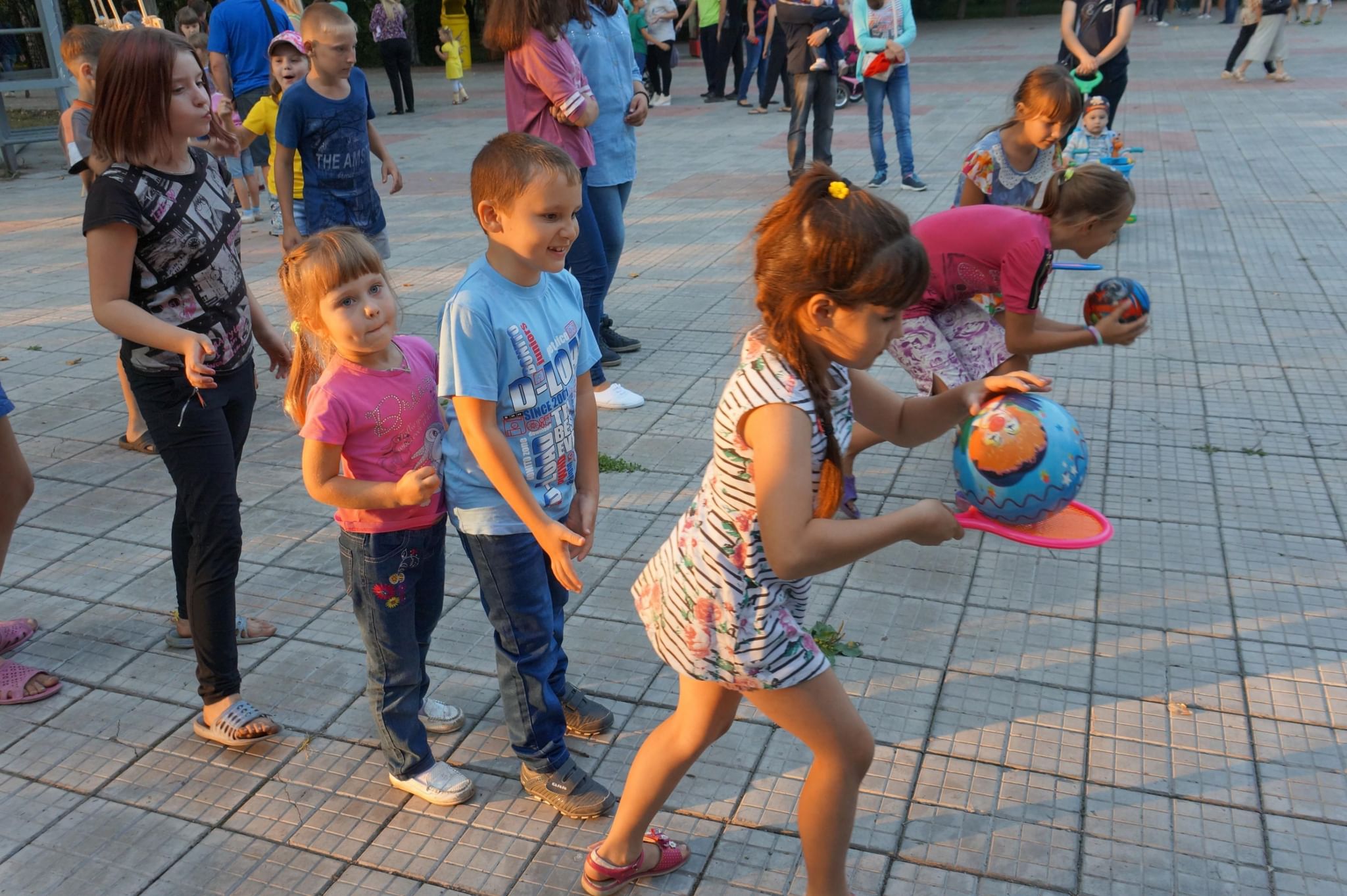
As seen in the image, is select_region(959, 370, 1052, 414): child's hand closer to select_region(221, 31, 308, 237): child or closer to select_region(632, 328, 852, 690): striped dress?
select_region(632, 328, 852, 690): striped dress

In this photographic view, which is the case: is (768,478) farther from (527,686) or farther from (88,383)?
(88,383)

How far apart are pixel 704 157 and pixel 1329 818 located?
11.1 meters

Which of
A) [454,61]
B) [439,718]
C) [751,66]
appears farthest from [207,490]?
[454,61]

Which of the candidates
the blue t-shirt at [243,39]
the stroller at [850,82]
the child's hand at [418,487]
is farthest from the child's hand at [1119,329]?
the stroller at [850,82]

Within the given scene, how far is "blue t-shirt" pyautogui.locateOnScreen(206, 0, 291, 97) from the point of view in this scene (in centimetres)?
860

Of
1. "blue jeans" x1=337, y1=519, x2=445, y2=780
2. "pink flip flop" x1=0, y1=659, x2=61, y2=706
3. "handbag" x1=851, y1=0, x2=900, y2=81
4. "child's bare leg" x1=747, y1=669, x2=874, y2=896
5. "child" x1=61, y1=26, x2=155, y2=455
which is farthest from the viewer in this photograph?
"handbag" x1=851, y1=0, x2=900, y2=81

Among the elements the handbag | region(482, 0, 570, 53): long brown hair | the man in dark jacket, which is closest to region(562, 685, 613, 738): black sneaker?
region(482, 0, 570, 53): long brown hair

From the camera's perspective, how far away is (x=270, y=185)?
8.07 metres

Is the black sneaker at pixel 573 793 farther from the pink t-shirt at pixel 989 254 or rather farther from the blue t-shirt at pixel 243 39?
the blue t-shirt at pixel 243 39

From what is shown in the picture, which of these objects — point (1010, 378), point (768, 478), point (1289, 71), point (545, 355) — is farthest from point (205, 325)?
point (1289, 71)

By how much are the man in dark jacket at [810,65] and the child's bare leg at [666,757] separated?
8.23 m

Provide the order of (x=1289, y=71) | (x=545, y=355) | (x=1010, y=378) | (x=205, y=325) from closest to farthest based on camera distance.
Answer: (x=1010, y=378) → (x=545, y=355) → (x=205, y=325) → (x=1289, y=71)

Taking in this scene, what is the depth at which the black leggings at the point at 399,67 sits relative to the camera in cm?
1750

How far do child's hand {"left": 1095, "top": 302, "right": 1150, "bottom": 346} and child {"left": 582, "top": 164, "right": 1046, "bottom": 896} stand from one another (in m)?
1.43
